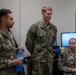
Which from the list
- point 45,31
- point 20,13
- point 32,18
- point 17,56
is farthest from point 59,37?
point 17,56

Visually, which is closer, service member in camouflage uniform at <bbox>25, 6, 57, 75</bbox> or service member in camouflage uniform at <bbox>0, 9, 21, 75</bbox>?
service member in camouflage uniform at <bbox>0, 9, 21, 75</bbox>

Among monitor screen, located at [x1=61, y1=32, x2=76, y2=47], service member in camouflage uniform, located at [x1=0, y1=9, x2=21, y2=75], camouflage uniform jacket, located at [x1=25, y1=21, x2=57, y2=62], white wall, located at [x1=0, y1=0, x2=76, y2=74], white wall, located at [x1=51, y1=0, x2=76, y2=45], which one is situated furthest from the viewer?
white wall, located at [x1=51, y1=0, x2=76, y2=45]

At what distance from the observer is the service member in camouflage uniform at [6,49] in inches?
74.6

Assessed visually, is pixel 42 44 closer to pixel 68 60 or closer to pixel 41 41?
pixel 41 41

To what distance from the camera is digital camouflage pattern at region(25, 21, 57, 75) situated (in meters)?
2.84

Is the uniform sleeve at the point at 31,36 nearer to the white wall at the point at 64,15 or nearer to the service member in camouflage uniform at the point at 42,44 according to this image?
Result: the service member in camouflage uniform at the point at 42,44

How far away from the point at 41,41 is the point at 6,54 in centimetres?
100

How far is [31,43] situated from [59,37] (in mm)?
1786

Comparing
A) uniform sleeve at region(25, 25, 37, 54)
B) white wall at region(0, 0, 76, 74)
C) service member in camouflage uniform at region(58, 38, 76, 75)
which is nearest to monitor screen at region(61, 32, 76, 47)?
white wall at region(0, 0, 76, 74)

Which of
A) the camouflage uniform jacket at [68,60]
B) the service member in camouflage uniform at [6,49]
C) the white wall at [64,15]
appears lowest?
the camouflage uniform jacket at [68,60]

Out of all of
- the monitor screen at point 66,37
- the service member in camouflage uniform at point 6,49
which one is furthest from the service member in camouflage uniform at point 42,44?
the monitor screen at point 66,37

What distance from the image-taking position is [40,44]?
2844mm

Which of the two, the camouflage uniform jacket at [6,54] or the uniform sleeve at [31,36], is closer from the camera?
the camouflage uniform jacket at [6,54]

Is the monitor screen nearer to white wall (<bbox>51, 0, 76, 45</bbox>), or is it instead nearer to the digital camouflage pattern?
white wall (<bbox>51, 0, 76, 45</bbox>)
